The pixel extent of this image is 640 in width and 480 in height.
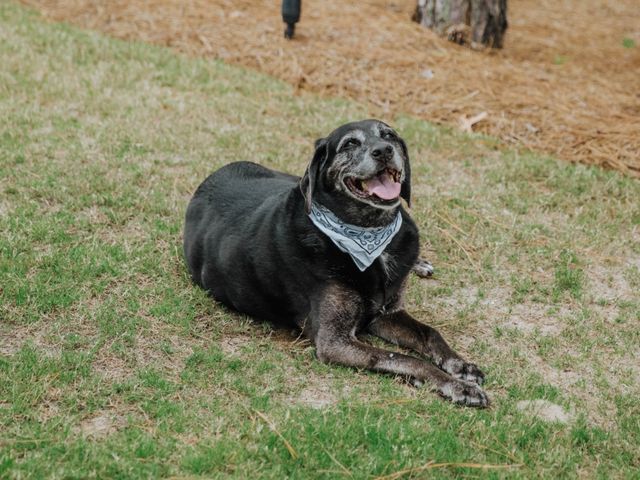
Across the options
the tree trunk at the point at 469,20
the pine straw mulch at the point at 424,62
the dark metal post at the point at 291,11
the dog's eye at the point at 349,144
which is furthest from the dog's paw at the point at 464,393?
the tree trunk at the point at 469,20

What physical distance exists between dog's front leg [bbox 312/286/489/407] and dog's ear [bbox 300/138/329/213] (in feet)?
1.85

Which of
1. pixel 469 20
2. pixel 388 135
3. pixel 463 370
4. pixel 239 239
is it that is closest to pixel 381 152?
pixel 388 135

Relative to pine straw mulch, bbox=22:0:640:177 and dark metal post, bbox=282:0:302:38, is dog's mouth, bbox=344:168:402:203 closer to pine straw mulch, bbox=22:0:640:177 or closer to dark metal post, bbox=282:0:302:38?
pine straw mulch, bbox=22:0:640:177

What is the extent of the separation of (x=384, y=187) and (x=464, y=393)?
1334mm

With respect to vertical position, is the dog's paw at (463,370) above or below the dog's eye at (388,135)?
below

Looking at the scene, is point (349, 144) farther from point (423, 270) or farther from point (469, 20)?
point (469, 20)

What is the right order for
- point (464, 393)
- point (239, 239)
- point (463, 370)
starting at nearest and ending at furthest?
point (464, 393), point (463, 370), point (239, 239)

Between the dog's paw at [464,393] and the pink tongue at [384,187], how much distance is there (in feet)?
3.86

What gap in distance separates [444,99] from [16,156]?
14.9ft

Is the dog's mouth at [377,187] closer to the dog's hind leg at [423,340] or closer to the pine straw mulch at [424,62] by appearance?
the dog's hind leg at [423,340]

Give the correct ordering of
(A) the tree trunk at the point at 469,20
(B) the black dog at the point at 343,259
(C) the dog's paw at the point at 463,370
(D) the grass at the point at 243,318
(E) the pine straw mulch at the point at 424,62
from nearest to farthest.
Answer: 1. (D) the grass at the point at 243,318
2. (C) the dog's paw at the point at 463,370
3. (B) the black dog at the point at 343,259
4. (E) the pine straw mulch at the point at 424,62
5. (A) the tree trunk at the point at 469,20

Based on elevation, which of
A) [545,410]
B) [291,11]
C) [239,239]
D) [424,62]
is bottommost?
[545,410]

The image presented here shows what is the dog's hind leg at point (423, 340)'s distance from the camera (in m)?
4.72

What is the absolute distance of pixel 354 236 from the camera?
4875mm
